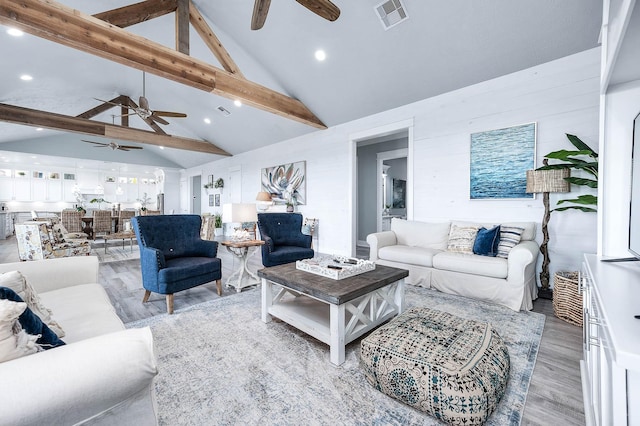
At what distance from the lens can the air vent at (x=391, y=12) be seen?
9.83ft

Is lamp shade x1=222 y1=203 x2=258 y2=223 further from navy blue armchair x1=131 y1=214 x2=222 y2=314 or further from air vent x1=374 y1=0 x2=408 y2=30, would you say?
air vent x1=374 y1=0 x2=408 y2=30

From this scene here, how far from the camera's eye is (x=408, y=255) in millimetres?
3391

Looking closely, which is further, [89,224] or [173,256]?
[89,224]

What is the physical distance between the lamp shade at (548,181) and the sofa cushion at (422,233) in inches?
41.5

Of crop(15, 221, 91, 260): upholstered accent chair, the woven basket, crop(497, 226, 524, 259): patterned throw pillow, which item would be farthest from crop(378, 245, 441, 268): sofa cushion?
crop(15, 221, 91, 260): upholstered accent chair

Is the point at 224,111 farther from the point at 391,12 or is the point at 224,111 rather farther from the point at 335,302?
the point at 335,302

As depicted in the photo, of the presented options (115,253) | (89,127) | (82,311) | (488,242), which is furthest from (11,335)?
(89,127)

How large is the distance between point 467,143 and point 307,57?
2629 mm

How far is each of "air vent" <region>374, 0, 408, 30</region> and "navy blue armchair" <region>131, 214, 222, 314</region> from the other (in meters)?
3.24

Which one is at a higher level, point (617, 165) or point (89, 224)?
point (617, 165)

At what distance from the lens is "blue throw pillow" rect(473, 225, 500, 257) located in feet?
9.86

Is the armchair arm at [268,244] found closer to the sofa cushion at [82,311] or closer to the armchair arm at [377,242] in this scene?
the armchair arm at [377,242]

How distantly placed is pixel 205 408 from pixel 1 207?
37.1ft

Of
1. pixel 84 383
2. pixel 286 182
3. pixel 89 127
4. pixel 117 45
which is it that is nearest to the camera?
pixel 84 383
